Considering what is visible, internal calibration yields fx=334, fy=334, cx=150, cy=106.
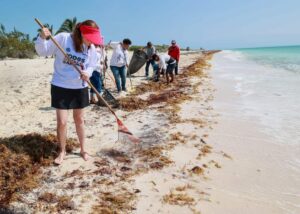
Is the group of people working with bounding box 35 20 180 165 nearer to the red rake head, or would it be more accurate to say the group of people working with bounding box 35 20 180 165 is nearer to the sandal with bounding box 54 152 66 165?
the sandal with bounding box 54 152 66 165

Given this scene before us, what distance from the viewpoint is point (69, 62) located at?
3721 millimetres

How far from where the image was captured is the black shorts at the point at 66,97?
384cm

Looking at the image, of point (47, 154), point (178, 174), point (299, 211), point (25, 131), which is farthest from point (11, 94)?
point (299, 211)

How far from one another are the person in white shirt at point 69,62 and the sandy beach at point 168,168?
2.64 feet

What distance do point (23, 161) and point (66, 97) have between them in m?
0.99

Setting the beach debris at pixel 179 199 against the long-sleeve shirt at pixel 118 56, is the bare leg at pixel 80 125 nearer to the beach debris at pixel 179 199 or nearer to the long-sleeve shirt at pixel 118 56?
the beach debris at pixel 179 199

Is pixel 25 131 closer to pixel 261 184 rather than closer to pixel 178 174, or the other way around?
pixel 178 174

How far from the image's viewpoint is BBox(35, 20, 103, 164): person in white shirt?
3624 millimetres

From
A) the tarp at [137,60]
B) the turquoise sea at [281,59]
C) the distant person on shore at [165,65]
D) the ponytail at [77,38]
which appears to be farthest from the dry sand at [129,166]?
the turquoise sea at [281,59]

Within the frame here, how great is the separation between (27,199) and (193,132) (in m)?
3.04

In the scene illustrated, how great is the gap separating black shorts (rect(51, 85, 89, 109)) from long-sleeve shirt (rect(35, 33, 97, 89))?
5 centimetres

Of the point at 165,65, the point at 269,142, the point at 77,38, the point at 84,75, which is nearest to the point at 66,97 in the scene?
the point at 84,75

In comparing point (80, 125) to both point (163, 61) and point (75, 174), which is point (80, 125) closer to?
point (75, 174)

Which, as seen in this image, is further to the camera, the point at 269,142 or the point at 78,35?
the point at 269,142
